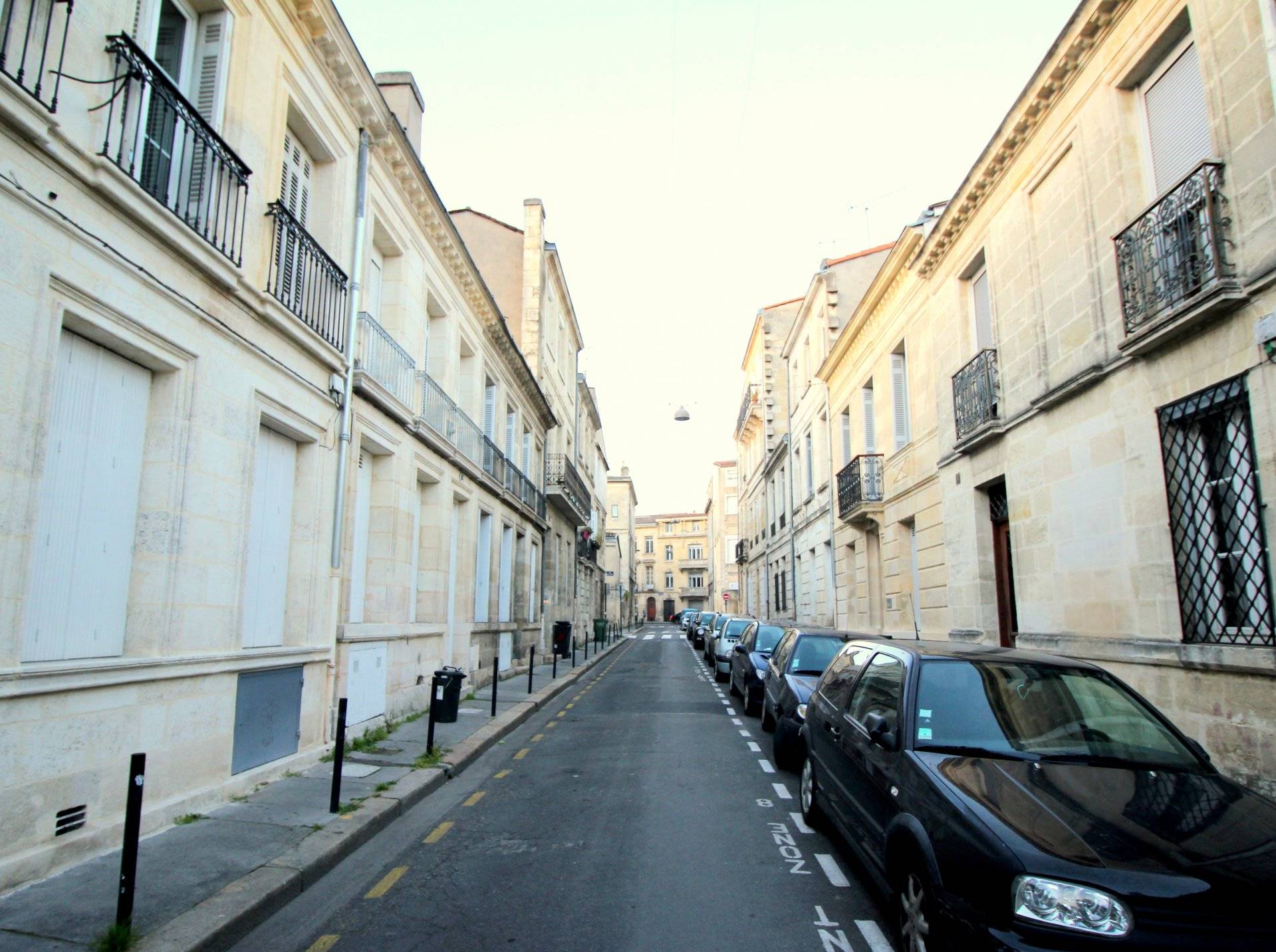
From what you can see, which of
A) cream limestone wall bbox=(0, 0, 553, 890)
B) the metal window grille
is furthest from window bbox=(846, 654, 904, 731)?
cream limestone wall bbox=(0, 0, 553, 890)

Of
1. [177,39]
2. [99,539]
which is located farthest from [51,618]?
[177,39]

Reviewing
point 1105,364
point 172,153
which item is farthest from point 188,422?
point 1105,364

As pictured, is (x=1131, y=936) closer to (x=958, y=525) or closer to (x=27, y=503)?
(x=27, y=503)

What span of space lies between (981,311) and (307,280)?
10322 mm

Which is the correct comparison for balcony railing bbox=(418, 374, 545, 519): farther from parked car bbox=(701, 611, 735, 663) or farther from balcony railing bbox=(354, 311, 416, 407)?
parked car bbox=(701, 611, 735, 663)

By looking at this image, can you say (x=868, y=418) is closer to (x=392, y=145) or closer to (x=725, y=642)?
(x=725, y=642)

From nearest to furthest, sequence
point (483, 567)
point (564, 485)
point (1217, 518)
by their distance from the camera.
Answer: point (1217, 518) < point (483, 567) < point (564, 485)

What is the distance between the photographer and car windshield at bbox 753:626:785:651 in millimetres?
14484

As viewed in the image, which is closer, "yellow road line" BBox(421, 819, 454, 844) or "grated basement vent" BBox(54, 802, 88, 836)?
"grated basement vent" BBox(54, 802, 88, 836)

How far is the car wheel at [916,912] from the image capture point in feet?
11.5

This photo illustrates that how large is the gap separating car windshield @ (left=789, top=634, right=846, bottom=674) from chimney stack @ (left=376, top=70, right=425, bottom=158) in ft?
32.1

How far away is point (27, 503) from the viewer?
479cm

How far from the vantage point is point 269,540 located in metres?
8.08

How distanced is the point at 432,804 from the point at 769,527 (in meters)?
28.5
